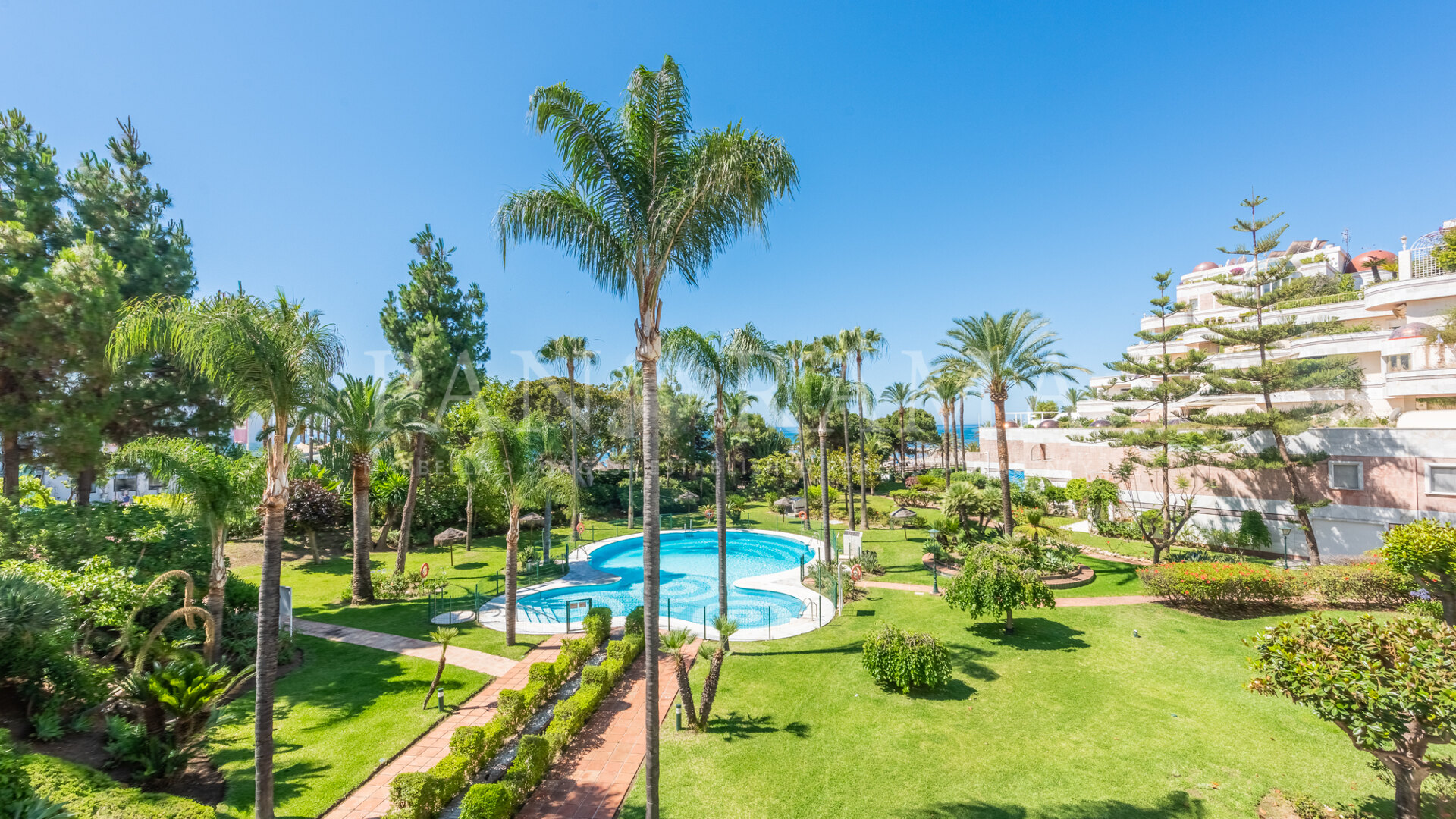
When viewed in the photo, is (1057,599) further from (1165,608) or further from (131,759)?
(131,759)

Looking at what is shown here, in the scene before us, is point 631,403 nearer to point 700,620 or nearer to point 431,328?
point 431,328

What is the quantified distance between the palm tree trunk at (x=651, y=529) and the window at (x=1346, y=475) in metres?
25.7

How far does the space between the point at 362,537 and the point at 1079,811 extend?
20.0 metres

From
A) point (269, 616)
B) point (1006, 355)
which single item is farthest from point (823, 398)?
point (269, 616)

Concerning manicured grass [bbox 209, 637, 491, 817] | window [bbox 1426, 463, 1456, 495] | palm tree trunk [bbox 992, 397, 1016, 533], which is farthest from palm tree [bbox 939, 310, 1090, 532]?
manicured grass [bbox 209, 637, 491, 817]

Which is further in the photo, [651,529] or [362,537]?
[362,537]

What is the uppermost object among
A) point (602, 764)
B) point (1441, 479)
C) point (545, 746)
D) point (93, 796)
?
point (1441, 479)

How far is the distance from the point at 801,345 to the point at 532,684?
19.7 m

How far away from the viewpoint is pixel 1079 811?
7820 millimetres

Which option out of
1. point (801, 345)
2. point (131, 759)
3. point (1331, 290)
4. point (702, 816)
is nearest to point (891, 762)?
point (702, 816)

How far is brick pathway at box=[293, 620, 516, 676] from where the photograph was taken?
13.6 metres

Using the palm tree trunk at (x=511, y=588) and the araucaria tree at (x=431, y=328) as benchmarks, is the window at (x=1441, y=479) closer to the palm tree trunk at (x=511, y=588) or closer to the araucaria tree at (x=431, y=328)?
the palm tree trunk at (x=511, y=588)

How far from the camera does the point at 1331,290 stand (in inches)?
1232

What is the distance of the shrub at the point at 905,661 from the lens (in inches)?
459
